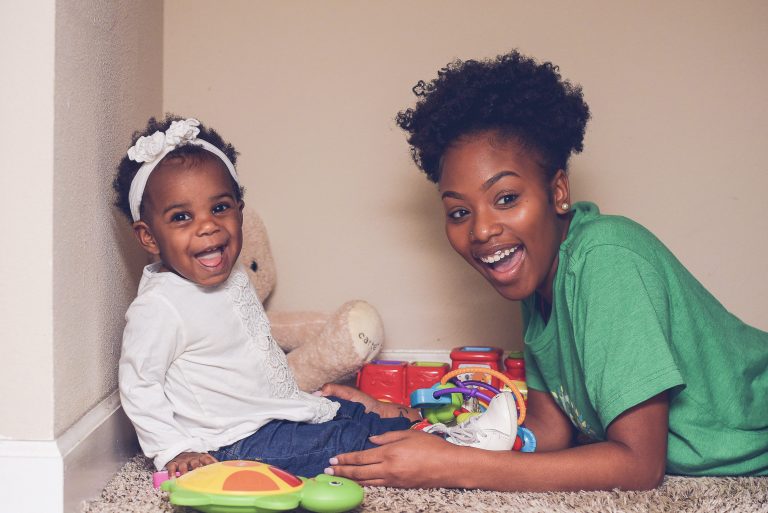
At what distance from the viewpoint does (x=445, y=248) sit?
1.86 meters

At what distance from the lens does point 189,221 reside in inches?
52.1

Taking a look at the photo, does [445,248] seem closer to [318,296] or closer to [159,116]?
[318,296]

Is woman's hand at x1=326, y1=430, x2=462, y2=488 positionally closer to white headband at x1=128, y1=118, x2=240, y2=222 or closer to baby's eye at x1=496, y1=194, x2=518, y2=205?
baby's eye at x1=496, y1=194, x2=518, y2=205

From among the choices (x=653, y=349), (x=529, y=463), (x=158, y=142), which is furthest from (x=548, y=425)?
(x=158, y=142)

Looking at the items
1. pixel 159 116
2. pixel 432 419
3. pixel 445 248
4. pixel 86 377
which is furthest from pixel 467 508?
pixel 159 116

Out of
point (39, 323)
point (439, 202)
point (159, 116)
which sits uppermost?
point (159, 116)

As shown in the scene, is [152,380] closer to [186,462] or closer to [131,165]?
[186,462]

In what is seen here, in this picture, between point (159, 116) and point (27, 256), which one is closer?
point (27, 256)

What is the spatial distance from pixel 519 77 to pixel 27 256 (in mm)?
817

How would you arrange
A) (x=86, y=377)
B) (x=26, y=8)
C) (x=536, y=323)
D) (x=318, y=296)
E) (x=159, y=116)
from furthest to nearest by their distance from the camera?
(x=318, y=296)
(x=159, y=116)
(x=536, y=323)
(x=86, y=377)
(x=26, y=8)

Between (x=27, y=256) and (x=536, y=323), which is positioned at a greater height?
(x=27, y=256)

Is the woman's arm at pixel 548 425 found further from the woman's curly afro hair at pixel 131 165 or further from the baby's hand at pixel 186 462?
the woman's curly afro hair at pixel 131 165

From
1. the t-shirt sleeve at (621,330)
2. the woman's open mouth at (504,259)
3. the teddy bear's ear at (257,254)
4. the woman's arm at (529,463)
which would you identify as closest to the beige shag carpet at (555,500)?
the woman's arm at (529,463)

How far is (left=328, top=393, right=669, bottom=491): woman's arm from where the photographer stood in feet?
3.62
